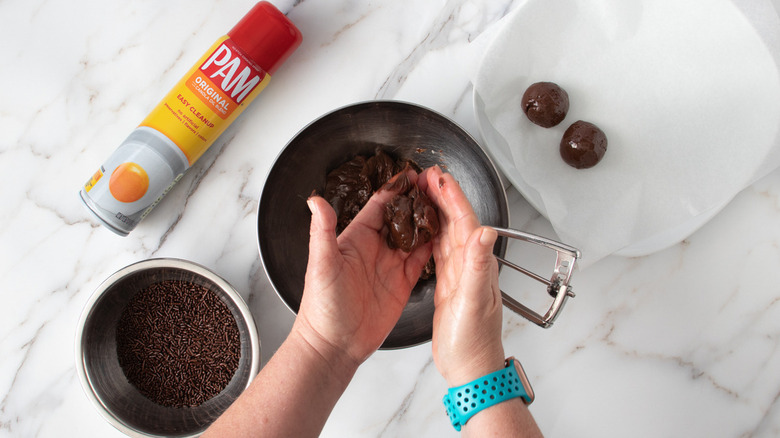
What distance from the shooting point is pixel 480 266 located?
96cm

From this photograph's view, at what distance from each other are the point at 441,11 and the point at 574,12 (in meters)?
0.37

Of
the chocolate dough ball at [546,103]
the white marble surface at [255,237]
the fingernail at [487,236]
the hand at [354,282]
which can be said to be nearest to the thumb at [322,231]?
the hand at [354,282]

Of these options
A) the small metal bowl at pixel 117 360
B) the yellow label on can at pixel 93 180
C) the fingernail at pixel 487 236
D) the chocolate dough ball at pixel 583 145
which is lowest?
the small metal bowl at pixel 117 360

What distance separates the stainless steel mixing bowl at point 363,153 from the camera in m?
1.28

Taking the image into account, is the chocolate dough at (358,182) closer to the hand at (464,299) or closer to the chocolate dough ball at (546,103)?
the hand at (464,299)

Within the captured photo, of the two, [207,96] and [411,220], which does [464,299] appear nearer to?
[411,220]

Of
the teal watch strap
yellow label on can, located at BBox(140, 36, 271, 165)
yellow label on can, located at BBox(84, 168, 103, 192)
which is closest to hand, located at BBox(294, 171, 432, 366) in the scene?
the teal watch strap

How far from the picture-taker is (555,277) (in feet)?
3.46

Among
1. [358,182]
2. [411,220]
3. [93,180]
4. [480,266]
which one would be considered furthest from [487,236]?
[93,180]

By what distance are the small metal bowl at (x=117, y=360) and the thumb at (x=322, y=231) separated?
379 millimetres

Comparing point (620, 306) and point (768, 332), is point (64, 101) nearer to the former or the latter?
point (620, 306)

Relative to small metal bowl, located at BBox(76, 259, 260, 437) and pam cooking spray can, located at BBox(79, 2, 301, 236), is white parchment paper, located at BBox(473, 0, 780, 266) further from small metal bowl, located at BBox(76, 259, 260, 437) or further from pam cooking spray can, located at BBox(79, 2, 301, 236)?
small metal bowl, located at BBox(76, 259, 260, 437)

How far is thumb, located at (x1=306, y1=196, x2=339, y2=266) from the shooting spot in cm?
101

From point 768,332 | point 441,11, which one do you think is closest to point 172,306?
point 441,11
